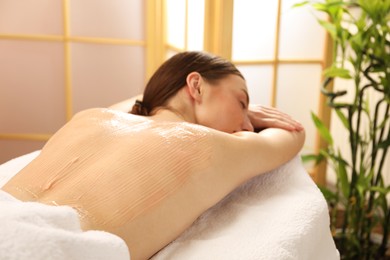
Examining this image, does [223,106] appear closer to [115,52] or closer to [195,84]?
[195,84]

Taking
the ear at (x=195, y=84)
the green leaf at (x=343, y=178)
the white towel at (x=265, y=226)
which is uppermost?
the ear at (x=195, y=84)

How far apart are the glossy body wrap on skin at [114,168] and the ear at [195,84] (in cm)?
24

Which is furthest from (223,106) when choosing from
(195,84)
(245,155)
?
(245,155)

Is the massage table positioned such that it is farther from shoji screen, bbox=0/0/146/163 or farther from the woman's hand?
shoji screen, bbox=0/0/146/163

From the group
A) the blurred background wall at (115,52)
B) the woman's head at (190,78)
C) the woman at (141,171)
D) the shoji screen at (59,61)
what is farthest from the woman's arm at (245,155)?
the shoji screen at (59,61)

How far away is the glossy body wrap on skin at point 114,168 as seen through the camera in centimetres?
74

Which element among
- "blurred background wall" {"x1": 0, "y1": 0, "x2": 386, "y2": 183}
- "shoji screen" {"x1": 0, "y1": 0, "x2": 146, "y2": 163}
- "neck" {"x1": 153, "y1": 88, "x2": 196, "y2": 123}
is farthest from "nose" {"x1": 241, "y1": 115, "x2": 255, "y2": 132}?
"shoji screen" {"x1": 0, "y1": 0, "x2": 146, "y2": 163}

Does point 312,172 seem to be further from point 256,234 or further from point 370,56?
point 256,234

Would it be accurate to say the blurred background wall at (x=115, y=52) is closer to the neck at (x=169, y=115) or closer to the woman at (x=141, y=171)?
the neck at (x=169, y=115)

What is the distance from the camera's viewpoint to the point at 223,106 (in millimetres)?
1127

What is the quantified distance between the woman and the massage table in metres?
0.04

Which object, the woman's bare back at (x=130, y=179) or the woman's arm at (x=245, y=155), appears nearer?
the woman's bare back at (x=130, y=179)

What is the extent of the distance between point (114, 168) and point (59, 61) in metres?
1.58

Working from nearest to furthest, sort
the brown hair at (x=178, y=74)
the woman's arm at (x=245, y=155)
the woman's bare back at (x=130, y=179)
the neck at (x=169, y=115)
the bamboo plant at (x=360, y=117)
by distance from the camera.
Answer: the woman's bare back at (x=130, y=179)
the woman's arm at (x=245, y=155)
the neck at (x=169, y=115)
the brown hair at (x=178, y=74)
the bamboo plant at (x=360, y=117)
